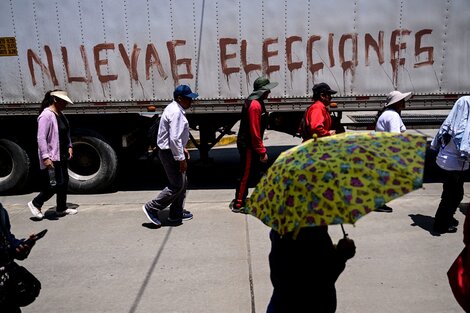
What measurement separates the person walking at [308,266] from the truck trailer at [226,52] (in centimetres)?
461

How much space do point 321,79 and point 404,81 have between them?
124 centimetres

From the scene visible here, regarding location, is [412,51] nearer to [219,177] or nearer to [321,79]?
[321,79]

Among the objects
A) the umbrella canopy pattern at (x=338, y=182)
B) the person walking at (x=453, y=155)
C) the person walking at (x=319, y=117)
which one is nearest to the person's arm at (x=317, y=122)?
the person walking at (x=319, y=117)

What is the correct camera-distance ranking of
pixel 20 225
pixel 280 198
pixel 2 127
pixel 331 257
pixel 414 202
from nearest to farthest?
pixel 280 198 < pixel 331 257 < pixel 20 225 < pixel 414 202 < pixel 2 127

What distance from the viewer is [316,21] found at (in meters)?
6.66

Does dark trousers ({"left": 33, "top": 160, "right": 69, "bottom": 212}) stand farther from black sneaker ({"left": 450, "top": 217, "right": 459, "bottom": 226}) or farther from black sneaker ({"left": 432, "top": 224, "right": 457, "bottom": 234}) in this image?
black sneaker ({"left": 450, "top": 217, "right": 459, "bottom": 226})

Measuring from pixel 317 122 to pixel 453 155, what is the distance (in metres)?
1.54

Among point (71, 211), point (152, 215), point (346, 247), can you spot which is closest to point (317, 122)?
point (152, 215)

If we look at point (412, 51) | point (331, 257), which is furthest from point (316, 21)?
point (331, 257)

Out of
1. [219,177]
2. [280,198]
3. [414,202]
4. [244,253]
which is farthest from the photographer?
[219,177]

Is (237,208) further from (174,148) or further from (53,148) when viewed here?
(53,148)

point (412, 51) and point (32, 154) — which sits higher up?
point (412, 51)

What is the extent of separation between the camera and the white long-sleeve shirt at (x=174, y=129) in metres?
5.28

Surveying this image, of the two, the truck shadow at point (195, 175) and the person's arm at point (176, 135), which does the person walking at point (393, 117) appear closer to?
the person's arm at point (176, 135)
